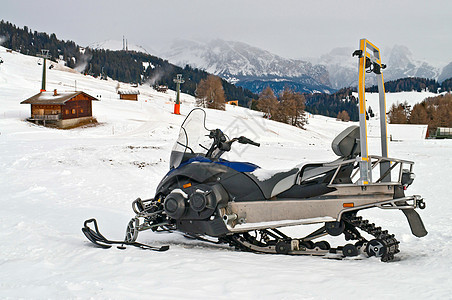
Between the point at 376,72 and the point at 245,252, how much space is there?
2.62 m

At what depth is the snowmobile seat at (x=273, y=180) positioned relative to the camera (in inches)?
177

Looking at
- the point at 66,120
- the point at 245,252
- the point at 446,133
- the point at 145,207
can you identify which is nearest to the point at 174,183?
the point at 145,207

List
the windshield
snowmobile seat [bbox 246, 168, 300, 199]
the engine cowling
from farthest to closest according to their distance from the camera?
the windshield < the engine cowling < snowmobile seat [bbox 246, 168, 300, 199]

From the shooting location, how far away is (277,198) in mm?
4617

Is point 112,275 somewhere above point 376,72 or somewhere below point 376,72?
below

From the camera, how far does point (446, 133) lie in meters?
53.3

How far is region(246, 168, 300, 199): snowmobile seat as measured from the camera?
4494 mm

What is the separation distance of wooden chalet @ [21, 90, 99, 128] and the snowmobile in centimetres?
3514

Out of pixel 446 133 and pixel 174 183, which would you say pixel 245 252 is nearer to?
pixel 174 183

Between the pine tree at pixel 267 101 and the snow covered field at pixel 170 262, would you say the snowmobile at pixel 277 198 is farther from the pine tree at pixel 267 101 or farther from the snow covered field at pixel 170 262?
the pine tree at pixel 267 101

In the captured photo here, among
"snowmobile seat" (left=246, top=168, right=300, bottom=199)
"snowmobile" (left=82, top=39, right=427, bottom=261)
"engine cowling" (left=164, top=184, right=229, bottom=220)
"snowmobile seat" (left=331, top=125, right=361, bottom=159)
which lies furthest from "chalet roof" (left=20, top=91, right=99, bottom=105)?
"snowmobile seat" (left=331, top=125, right=361, bottom=159)

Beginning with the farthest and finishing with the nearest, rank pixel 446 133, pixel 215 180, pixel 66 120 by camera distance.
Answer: pixel 446 133 → pixel 66 120 → pixel 215 180

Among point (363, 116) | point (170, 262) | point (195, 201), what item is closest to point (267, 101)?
point (195, 201)

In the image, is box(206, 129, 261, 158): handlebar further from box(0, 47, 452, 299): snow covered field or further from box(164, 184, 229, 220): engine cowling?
box(164, 184, 229, 220): engine cowling
